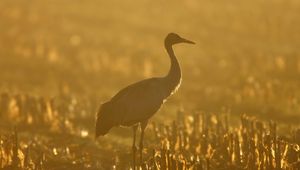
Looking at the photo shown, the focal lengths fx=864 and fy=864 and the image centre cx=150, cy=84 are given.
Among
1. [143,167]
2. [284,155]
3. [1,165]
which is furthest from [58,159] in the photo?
[284,155]

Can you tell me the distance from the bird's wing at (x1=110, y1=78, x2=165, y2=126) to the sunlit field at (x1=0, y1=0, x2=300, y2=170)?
0.70 m

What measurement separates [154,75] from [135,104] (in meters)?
14.4

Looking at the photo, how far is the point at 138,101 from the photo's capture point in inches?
692

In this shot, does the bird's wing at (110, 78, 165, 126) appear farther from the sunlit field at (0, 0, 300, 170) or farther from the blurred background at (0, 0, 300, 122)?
the blurred background at (0, 0, 300, 122)

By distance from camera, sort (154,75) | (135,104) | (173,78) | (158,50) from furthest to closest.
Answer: (158,50)
(154,75)
(173,78)
(135,104)

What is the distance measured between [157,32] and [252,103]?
16341 mm

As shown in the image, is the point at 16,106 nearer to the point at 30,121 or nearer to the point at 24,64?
the point at 30,121

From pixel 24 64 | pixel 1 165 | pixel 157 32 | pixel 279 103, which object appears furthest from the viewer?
pixel 157 32

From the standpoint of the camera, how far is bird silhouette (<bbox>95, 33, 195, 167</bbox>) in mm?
17172

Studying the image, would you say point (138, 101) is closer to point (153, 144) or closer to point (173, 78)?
point (173, 78)

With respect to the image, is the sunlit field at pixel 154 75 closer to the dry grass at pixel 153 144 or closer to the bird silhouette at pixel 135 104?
the dry grass at pixel 153 144

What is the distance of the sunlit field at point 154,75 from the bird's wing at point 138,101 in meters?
0.70

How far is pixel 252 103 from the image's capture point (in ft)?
83.8

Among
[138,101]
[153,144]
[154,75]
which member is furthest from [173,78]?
[154,75]
